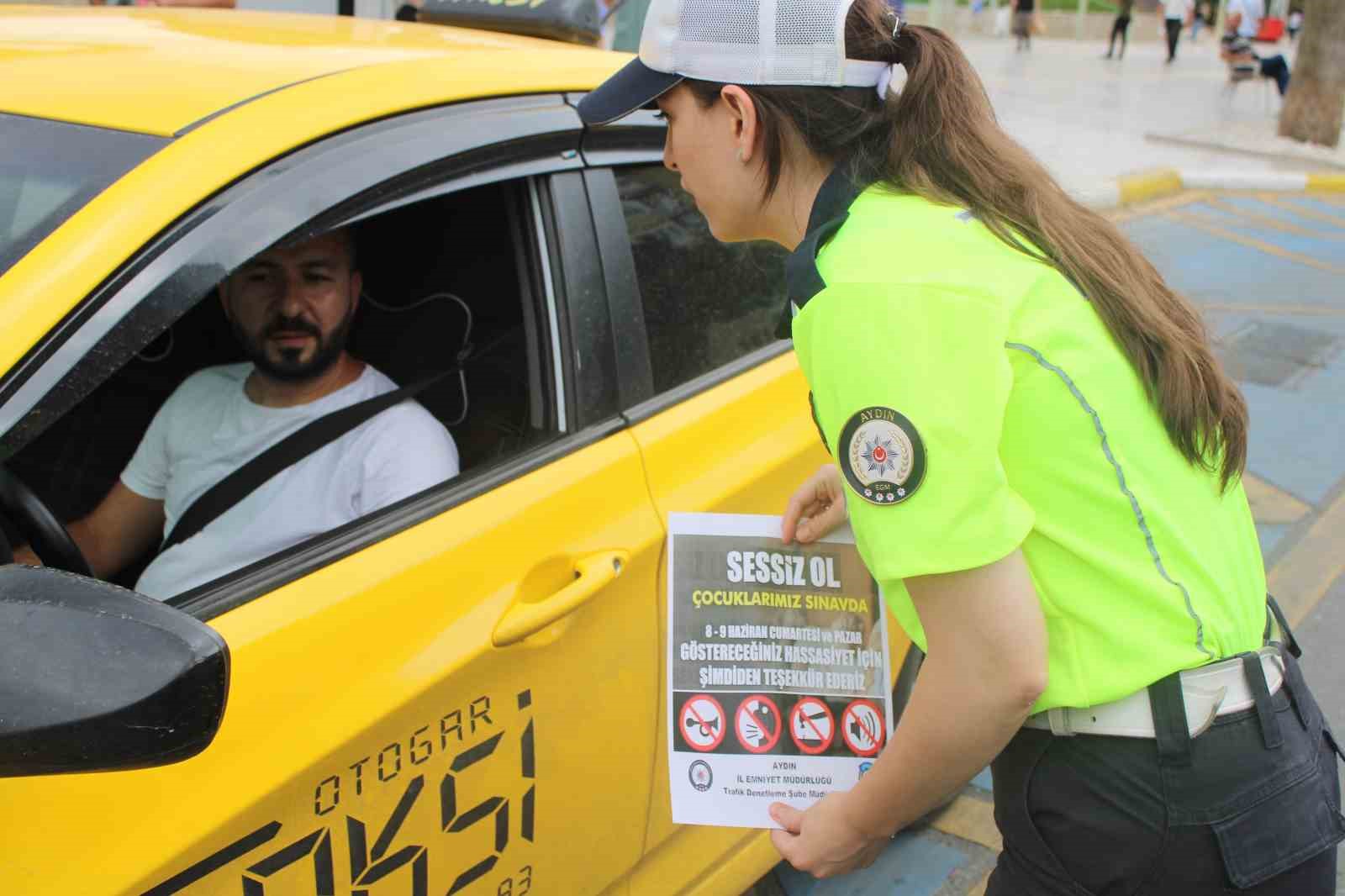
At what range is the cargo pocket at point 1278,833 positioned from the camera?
4.35 ft

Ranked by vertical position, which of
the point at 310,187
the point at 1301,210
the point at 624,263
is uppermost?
the point at 310,187

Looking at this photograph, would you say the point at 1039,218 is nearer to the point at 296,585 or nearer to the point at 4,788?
the point at 296,585

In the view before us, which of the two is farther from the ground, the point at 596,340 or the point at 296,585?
the point at 596,340

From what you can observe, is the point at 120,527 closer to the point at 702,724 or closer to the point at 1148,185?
the point at 702,724

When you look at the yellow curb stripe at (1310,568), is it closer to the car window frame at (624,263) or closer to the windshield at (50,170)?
the car window frame at (624,263)

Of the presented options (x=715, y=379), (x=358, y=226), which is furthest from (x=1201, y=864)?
(x=358, y=226)

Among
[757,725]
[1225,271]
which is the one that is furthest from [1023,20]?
[757,725]

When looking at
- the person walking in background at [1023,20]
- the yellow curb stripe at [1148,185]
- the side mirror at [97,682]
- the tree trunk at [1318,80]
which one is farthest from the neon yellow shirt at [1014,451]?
the person walking in background at [1023,20]

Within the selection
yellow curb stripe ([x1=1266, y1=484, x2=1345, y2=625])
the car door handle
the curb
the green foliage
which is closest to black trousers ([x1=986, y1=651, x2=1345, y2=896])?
the car door handle

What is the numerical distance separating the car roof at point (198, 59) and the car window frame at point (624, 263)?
0.11 meters

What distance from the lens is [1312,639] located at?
12.5 ft

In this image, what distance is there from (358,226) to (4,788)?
58.1 inches

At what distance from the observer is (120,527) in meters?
2.40

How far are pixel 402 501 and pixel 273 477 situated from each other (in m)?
0.51
